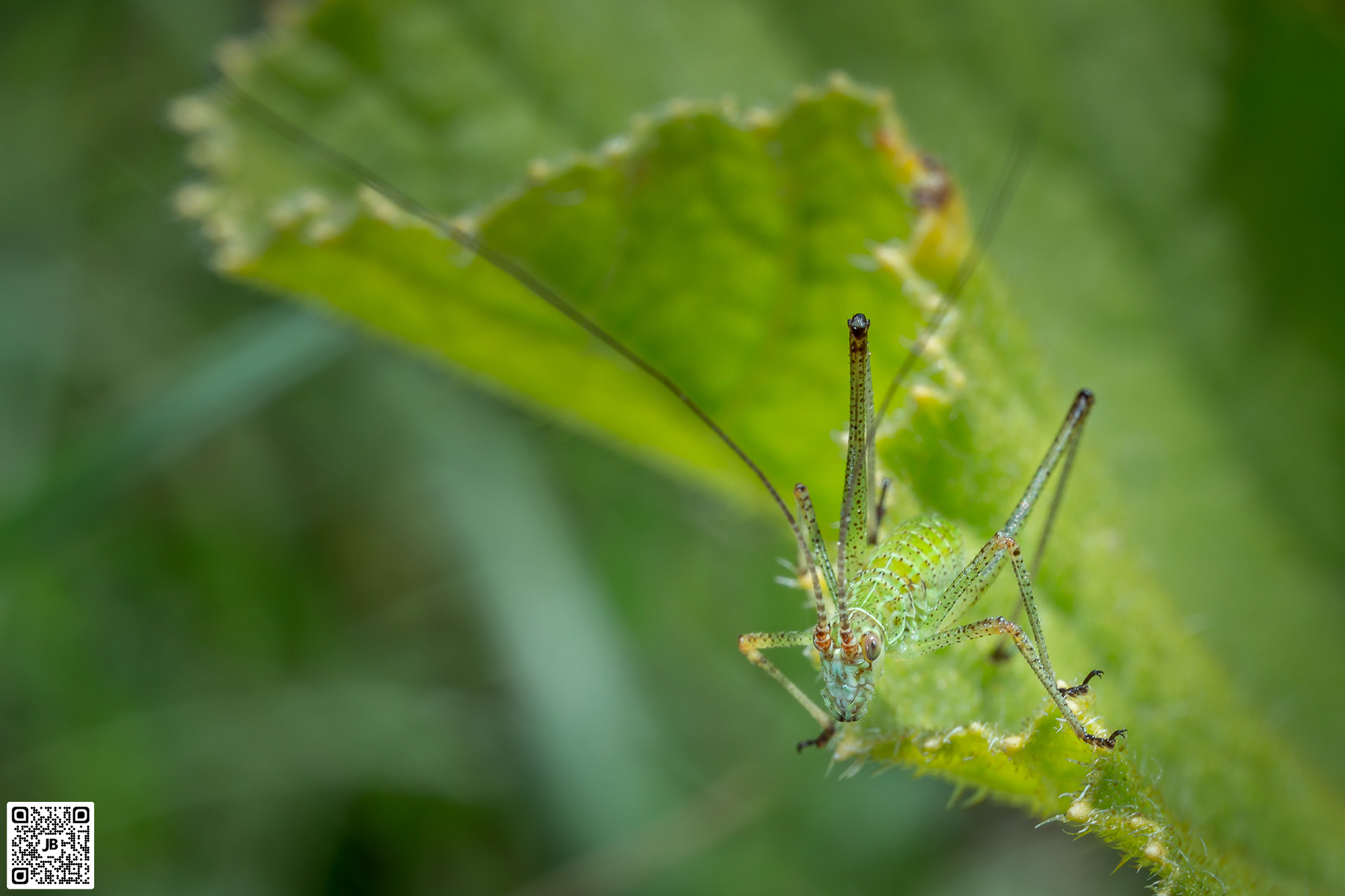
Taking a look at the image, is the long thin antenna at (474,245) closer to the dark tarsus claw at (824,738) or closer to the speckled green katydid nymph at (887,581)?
the speckled green katydid nymph at (887,581)

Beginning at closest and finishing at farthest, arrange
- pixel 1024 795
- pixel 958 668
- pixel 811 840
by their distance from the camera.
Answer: pixel 1024 795
pixel 958 668
pixel 811 840

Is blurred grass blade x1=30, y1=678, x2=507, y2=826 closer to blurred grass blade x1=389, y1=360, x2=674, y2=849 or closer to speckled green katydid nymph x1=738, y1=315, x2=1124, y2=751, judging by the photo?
blurred grass blade x1=389, y1=360, x2=674, y2=849

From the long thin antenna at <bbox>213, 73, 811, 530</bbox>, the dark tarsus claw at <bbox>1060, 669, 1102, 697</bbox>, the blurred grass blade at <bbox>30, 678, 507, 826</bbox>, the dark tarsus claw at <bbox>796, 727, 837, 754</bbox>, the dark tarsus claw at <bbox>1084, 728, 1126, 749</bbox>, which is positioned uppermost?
the long thin antenna at <bbox>213, 73, 811, 530</bbox>

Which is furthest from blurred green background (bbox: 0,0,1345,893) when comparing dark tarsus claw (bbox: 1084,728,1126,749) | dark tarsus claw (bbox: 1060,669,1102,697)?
dark tarsus claw (bbox: 1084,728,1126,749)

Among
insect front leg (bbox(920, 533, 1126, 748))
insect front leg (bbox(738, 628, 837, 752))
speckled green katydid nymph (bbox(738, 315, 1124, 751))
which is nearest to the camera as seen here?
insect front leg (bbox(920, 533, 1126, 748))

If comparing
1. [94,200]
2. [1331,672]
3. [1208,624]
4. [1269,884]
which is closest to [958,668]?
[1269,884]

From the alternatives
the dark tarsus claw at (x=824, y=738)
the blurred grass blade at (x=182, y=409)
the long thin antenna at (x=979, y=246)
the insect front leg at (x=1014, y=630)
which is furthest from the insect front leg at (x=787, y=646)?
the blurred grass blade at (x=182, y=409)

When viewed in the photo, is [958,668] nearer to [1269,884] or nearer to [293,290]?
[1269,884]
